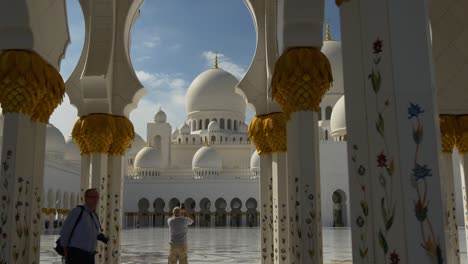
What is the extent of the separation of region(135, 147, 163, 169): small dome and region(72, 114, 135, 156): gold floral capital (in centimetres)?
2150

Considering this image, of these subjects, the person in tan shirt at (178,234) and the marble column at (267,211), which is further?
the marble column at (267,211)

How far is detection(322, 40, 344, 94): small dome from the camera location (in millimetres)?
21984

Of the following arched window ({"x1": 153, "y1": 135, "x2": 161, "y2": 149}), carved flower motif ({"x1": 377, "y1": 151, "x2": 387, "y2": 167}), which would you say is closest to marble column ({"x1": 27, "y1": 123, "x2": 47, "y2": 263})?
carved flower motif ({"x1": 377, "y1": 151, "x2": 387, "y2": 167})

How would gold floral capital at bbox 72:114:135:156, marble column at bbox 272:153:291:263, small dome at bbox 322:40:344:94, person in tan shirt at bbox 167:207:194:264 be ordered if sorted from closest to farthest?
person in tan shirt at bbox 167:207:194:264 < marble column at bbox 272:153:291:263 < gold floral capital at bbox 72:114:135:156 < small dome at bbox 322:40:344:94

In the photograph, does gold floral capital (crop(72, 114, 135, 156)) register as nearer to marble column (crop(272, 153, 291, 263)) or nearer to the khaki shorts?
the khaki shorts

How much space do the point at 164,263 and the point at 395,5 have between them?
528 centimetres

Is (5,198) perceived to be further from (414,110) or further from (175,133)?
(175,133)

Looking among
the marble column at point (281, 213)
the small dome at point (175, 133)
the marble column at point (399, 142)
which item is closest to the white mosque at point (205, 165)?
the small dome at point (175, 133)

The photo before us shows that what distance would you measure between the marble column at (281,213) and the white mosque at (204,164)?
39.3 ft

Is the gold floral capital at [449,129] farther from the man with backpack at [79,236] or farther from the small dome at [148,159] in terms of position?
the small dome at [148,159]

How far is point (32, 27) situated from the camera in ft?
11.2

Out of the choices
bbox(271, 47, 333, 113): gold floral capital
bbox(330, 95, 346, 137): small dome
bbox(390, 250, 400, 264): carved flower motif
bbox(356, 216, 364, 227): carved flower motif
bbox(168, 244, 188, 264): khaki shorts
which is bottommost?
bbox(168, 244, 188, 264): khaki shorts

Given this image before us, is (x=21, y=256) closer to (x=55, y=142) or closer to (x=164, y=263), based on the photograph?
(x=164, y=263)

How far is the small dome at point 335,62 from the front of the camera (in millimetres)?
21984
